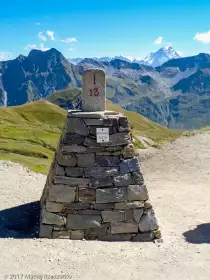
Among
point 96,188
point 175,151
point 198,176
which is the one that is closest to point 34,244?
point 96,188

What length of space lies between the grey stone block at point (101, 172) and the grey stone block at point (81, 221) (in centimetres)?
176

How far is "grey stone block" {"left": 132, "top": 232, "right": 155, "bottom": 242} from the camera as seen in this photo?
15922 millimetres

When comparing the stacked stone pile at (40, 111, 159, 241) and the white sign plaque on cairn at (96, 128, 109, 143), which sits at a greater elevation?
the white sign plaque on cairn at (96, 128, 109, 143)

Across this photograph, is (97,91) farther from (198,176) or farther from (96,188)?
(198,176)

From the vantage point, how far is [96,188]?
15.4 meters

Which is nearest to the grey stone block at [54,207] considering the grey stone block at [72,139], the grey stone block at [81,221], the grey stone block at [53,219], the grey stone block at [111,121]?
the grey stone block at [53,219]

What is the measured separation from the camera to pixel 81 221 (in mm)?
15445

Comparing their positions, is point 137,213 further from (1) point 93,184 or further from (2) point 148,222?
(1) point 93,184

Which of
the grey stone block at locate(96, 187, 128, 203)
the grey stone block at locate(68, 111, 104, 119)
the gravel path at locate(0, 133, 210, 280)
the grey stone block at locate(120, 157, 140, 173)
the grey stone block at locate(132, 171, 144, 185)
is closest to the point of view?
the gravel path at locate(0, 133, 210, 280)

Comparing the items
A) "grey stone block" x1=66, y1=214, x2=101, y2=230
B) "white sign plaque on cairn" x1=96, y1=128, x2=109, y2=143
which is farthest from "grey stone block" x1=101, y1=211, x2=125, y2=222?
"white sign plaque on cairn" x1=96, y1=128, x2=109, y2=143

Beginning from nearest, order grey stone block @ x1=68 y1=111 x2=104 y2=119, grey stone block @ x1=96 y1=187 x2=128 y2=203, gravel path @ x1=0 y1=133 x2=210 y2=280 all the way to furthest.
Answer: gravel path @ x1=0 y1=133 x2=210 y2=280, grey stone block @ x1=68 y1=111 x2=104 y2=119, grey stone block @ x1=96 y1=187 x2=128 y2=203

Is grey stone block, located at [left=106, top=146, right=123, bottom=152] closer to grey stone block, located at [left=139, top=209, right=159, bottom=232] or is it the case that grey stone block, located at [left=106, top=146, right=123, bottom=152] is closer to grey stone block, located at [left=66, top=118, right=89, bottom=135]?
grey stone block, located at [left=66, top=118, right=89, bottom=135]

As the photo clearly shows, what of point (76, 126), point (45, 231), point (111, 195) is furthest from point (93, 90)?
point (45, 231)

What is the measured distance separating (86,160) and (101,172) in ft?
2.65
